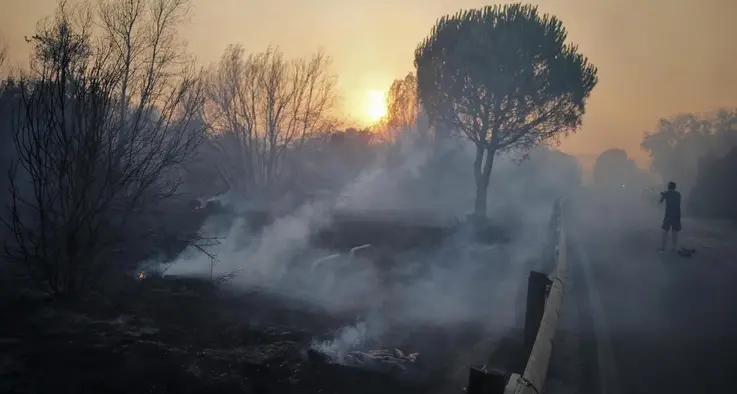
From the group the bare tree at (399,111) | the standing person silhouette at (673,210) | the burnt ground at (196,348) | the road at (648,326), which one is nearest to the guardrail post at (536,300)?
the road at (648,326)

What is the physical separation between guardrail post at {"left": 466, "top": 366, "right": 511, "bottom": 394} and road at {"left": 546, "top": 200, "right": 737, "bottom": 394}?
2.65m

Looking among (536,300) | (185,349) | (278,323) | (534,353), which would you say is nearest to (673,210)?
(536,300)

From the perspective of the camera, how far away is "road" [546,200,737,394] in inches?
197

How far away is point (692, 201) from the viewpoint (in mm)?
32219

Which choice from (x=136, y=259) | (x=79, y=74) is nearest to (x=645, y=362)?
(x=79, y=74)

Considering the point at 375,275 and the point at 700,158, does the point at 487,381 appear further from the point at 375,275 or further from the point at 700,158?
the point at 700,158

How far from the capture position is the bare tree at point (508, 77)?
73.9 ft

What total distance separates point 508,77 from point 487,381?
71.7ft

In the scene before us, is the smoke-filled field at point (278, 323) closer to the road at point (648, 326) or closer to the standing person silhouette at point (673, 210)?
the road at point (648, 326)

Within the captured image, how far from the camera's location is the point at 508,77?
22.6m

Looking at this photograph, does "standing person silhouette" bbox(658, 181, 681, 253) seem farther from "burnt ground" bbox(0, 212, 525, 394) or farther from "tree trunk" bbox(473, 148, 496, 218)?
"tree trunk" bbox(473, 148, 496, 218)

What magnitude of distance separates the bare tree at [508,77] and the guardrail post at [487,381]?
71.6 feet

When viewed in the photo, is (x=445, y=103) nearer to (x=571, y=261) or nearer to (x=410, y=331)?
(x=571, y=261)

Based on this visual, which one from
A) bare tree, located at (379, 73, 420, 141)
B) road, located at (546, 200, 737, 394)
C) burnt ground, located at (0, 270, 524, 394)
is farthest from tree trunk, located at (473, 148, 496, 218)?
bare tree, located at (379, 73, 420, 141)
